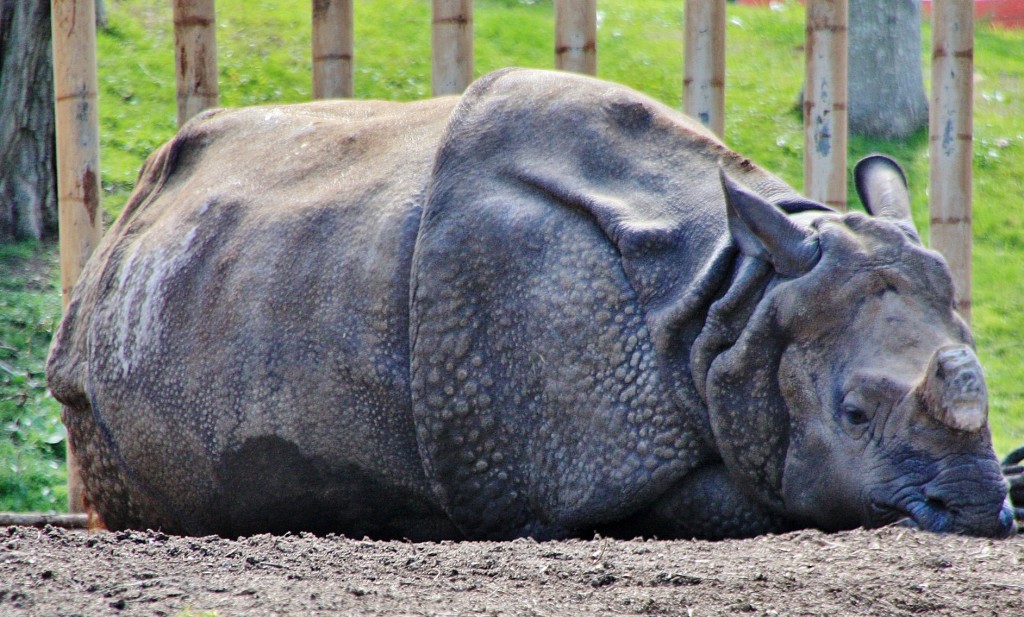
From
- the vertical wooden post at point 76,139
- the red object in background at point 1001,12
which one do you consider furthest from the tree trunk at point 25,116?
the red object in background at point 1001,12

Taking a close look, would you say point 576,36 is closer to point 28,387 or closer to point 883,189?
point 883,189

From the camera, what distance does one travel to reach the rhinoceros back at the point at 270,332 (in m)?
4.14

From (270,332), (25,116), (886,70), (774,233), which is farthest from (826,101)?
(886,70)

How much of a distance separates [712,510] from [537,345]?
69cm

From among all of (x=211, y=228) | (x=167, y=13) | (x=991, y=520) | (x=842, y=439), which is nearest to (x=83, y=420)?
(x=211, y=228)

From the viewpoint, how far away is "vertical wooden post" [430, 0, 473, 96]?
18.7 ft

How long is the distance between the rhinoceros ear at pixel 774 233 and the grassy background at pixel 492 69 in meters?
4.49

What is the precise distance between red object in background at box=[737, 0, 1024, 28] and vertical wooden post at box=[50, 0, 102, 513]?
15.5 metres

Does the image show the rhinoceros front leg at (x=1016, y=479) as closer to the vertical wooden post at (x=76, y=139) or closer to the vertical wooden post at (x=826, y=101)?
the vertical wooden post at (x=826, y=101)

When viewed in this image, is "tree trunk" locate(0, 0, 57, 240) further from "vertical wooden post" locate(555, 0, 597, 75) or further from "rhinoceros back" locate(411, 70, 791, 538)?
"rhinoceros back" locate(411, 70, 791, 538)

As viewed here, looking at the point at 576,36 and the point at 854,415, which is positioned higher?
the point at 576,36

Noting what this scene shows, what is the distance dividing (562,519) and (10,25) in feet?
18.7

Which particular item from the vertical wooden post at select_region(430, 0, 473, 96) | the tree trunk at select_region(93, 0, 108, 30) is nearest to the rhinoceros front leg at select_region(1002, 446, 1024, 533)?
the vertical wooden post at select_region(430, 0, 473, 96)

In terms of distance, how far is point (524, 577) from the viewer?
3.00 m
